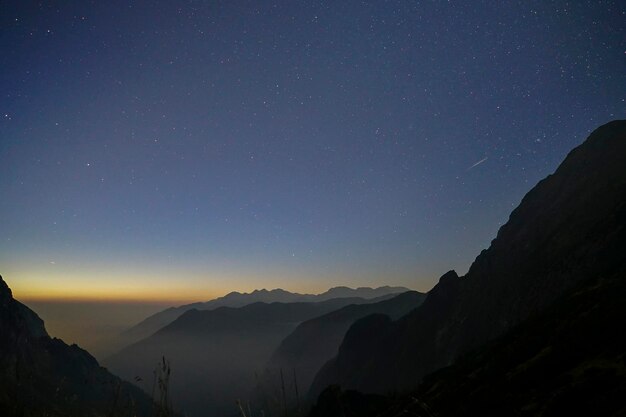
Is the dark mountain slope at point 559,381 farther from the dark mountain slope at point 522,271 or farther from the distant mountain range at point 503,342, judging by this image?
the dark mountain slope at point 522,271

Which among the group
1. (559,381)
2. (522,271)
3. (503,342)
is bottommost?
(503,342)

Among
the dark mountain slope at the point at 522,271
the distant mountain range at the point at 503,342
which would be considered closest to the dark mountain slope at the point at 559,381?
the distant mountain range at the point at 503,342

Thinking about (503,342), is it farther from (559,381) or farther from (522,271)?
(522,271)

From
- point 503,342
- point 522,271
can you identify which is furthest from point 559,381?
point 522,271

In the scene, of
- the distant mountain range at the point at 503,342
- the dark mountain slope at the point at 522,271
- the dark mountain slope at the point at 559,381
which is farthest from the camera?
the dark mountain slope at the point at 522,271

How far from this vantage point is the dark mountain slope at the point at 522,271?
5649 cm

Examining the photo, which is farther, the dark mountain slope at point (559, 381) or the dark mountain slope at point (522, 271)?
the dark mountain slope at point (522, 271)

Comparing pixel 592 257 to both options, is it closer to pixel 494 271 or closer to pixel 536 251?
pixel 536 251

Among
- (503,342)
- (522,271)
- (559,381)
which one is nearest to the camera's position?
(559,381)

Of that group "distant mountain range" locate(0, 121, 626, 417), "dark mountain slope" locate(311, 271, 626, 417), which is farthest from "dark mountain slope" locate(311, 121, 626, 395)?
"dark mountain slope" locate(311, 271, 626, 417)

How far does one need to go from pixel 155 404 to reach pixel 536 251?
87030 mm

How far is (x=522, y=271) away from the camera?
73938 millimetres

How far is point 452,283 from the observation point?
111312 mm

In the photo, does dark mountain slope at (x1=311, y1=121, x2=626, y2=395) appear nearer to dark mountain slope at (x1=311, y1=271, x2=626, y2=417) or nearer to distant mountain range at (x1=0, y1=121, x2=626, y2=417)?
distant mountain range at (x1=0, y1=121, x2=626, y2=417)
